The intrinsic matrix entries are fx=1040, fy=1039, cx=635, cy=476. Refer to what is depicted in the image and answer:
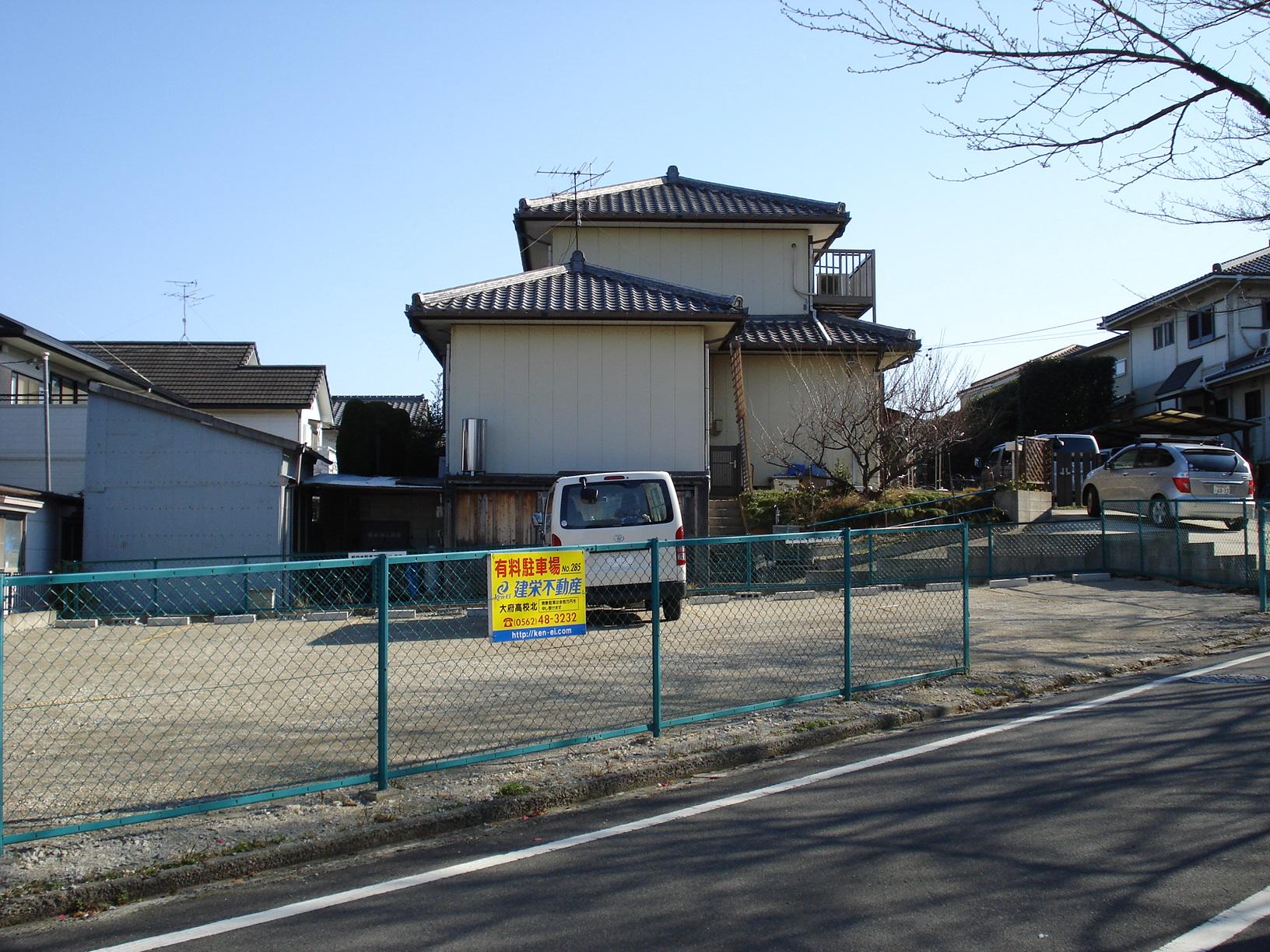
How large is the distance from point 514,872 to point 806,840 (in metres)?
1.41

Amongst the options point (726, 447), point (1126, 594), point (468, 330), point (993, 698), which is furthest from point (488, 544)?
point (993, 698)

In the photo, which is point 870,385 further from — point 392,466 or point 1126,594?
point 392,466

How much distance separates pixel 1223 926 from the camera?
154 inches

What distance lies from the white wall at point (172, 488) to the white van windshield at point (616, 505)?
7922 millimetres

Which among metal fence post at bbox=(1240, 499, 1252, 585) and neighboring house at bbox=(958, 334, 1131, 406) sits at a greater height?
neighboring house at bbox=(958, 334, 1131, 406)

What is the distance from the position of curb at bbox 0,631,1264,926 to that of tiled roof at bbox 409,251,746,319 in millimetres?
12883

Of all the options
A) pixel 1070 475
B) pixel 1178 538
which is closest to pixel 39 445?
pixel 1178 538

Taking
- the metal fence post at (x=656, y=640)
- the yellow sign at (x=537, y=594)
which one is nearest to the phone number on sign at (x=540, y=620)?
the yellow sign at (x=537, y=594)

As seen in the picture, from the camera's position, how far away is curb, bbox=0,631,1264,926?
457 centimetres

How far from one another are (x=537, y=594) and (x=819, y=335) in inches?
760

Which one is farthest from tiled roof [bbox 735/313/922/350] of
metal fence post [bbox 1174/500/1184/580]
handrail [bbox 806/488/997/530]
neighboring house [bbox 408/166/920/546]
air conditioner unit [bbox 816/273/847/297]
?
metal fence post [bbox 1174/500/1184/580]

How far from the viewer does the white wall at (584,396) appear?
2045cm

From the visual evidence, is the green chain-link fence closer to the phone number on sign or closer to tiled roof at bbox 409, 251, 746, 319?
the phone number on sign

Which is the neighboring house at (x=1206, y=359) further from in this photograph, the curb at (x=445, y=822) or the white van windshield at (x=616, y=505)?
the curb at (x=445, y=822)
